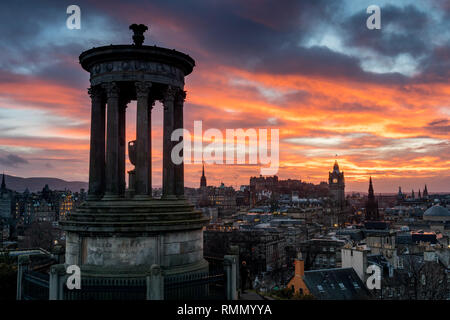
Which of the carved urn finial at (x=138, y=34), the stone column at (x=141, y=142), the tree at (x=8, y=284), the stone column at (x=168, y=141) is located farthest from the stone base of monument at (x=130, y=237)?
the tree at (x=8, y=284)

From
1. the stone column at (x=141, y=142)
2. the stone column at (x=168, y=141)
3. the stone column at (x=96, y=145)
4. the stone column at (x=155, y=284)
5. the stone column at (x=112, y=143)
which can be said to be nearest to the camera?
the stone column at (x=155, y=284)

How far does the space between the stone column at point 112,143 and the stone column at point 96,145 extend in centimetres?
127

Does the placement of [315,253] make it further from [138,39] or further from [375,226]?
[138,39]

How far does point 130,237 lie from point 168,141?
16.1 ft

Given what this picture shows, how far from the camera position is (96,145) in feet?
69.7

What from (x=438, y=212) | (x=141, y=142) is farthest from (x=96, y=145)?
(x=438, y=212)

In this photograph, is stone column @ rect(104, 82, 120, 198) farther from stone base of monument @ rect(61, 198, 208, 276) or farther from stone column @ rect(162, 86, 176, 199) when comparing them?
stone column @ rect(162, 86, 176, 199)

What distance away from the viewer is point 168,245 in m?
18.9

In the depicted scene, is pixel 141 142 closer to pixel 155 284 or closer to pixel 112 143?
pixel 112 143

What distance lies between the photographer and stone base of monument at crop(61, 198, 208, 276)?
719 inches

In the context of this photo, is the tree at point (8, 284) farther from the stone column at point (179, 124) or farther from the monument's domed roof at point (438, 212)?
the monument's domed roof at point (438, 212)

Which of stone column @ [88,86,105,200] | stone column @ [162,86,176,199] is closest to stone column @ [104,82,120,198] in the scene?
stone column @ [88,86,105,200]

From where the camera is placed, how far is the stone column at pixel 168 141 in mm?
20875

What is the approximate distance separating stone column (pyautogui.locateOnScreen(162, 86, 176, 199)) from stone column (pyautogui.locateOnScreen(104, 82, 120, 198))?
2.18 metres
